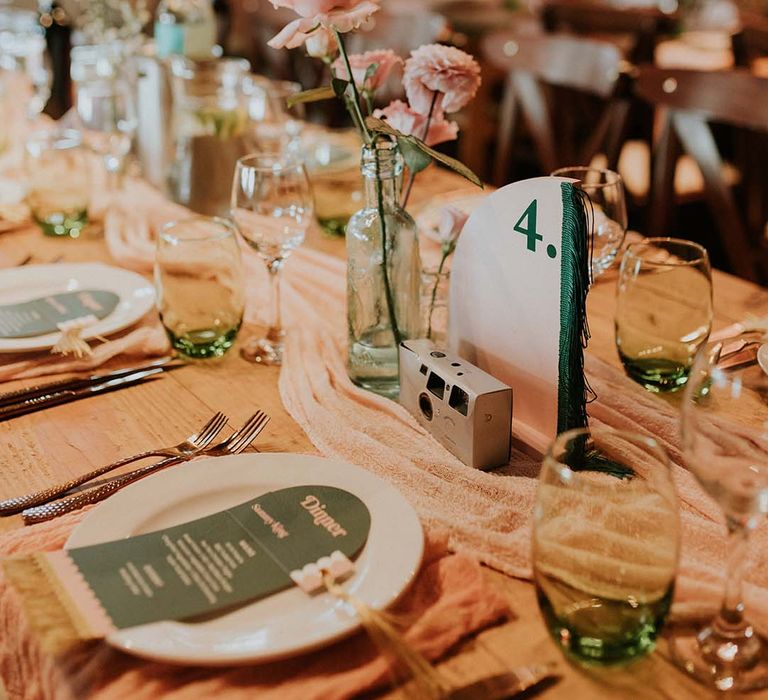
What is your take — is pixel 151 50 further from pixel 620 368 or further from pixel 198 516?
pixel 198 516

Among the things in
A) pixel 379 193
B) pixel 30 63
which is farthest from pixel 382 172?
pixel 30 63

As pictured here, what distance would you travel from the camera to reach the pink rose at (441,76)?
93 centimetres

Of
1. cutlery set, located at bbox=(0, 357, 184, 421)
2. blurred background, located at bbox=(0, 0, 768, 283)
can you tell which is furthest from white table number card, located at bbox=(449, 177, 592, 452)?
blurred background, located at bbox=(0, 0, 768, 283)

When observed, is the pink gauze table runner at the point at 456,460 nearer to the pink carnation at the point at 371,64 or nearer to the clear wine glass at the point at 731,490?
the clear wine glass at the point at 731,490

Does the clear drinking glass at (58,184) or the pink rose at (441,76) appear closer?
the pink rose at (441,76)

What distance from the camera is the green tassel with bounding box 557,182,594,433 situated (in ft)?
2.73

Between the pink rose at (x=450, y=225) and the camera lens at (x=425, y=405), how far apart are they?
0.20m

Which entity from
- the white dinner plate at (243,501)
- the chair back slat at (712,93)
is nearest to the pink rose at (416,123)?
the white dinner plate at (243,501)

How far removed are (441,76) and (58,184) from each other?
2.56 feet

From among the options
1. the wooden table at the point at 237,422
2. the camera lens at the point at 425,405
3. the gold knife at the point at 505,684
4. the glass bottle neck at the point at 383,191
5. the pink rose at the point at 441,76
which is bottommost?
the wooden table at the point at 237,422

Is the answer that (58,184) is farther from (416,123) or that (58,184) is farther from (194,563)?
(194,563)

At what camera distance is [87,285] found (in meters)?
1.26

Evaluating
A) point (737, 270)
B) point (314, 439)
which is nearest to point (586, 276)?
point (314, 439)

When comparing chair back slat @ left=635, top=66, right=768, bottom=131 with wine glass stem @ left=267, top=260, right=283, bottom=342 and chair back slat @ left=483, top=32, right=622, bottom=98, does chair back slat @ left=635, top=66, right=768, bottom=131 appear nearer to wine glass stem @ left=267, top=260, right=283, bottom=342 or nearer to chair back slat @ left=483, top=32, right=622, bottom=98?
chair back slat @ left=483, top=32, right=622, bottom=98
